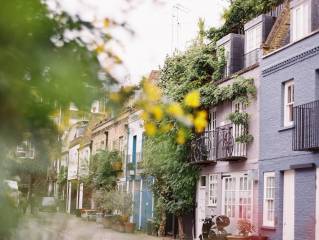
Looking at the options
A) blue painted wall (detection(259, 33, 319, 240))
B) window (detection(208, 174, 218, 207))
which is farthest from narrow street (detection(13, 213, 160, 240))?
window (detection(208, 174, 218, 207))

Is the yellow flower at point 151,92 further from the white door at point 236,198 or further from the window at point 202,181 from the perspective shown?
the window at point 202,181

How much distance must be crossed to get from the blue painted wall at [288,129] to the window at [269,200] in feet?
0.71

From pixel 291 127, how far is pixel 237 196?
5.00 metres

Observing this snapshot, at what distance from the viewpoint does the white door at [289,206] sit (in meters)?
20.5

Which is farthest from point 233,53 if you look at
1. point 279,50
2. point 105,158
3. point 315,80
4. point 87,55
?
point 87,55

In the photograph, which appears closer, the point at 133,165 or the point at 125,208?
the point at 125,208

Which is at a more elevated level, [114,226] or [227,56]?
[227,56]

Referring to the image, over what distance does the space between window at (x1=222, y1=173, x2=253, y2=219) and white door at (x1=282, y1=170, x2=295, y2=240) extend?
92.6 inches

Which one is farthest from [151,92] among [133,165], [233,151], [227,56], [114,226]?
[133,165]

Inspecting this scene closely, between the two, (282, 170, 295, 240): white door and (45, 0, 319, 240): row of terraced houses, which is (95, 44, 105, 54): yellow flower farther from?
(282, 170, 295, 240): white door

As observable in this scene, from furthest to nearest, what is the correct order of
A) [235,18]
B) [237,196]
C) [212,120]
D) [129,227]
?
[129,227]
[235,18]
[212,120]
[237,196]

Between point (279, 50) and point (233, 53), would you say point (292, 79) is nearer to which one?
point (279, 50)

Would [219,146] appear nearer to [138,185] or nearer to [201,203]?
[201,203]

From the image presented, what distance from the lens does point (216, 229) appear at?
78.2 ft
